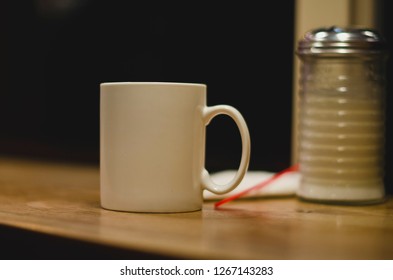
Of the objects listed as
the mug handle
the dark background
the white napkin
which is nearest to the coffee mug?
the mug handle

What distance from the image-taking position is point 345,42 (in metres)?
0.80

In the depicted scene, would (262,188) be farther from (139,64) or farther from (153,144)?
(139,64)

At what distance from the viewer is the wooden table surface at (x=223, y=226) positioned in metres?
0.51

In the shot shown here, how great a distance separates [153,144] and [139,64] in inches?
30.8

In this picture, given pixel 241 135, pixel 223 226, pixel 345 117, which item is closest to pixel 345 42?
pixel 345 117

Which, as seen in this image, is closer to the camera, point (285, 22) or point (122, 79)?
point (285, 22)

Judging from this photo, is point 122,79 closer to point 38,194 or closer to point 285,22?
point 285,22

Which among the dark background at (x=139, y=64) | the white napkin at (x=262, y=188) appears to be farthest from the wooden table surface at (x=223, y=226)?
the dark background at (x=139, y=64)

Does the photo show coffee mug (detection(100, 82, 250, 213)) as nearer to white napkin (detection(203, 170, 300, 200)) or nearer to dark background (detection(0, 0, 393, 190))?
white napkin (detection(203, 170, 300, 200))

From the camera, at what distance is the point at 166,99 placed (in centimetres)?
67

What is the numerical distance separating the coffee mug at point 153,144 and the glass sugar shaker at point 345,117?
16cm
